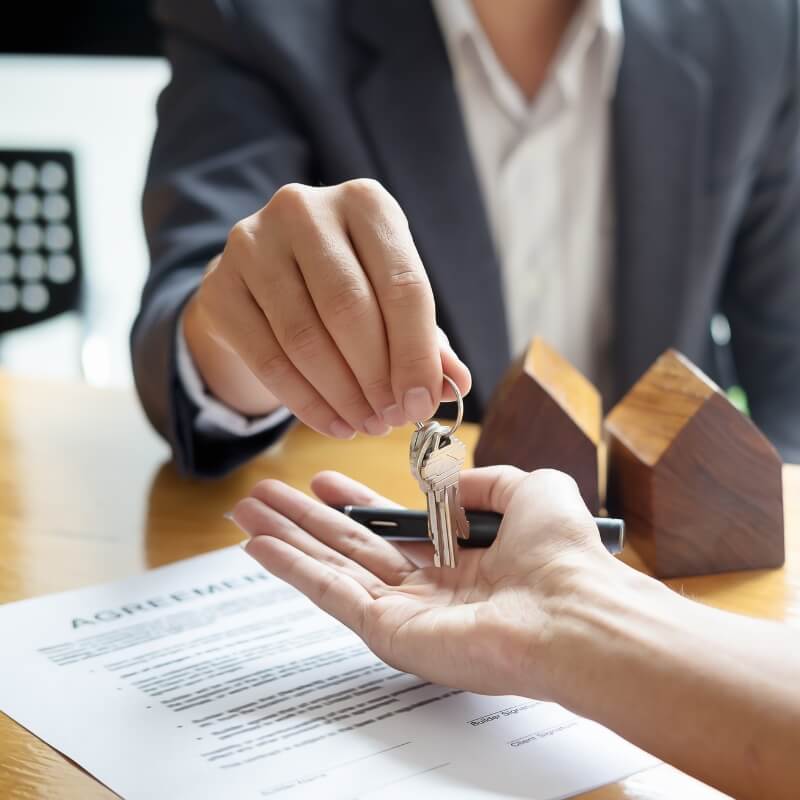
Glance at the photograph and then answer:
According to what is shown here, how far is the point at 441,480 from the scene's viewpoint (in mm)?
690

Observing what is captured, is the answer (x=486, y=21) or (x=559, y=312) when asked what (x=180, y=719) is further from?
(x=486, y=21)

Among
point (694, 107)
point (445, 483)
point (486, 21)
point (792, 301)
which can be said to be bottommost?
point (792, 301)

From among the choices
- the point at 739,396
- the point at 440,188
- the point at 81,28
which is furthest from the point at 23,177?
the point at 739,396

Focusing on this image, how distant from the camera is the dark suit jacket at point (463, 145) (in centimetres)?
130

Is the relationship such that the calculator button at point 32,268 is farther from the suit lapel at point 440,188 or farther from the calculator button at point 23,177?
the suit lapel at point 440,188

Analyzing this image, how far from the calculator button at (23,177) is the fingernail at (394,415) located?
5.13 feet

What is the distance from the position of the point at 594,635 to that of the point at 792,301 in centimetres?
114

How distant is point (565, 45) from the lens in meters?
1.43

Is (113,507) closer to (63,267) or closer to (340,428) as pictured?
(340,428)

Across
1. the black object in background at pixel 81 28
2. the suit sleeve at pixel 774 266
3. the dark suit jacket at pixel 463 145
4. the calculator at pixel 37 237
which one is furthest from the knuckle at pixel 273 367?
the black object in background at pixel 81 28

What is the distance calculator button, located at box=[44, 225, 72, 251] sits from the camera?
80.4 inches

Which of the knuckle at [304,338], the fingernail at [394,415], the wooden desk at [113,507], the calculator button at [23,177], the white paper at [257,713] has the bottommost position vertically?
the wooden desk at [113,507]

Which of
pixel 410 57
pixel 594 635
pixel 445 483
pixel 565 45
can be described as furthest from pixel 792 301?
pixel 594 635

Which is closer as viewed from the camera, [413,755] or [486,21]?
[413,755]
